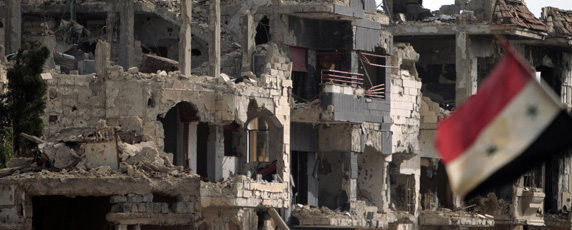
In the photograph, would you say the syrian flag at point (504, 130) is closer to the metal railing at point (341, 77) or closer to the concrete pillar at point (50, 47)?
the concrete pillar at point (50, 47)

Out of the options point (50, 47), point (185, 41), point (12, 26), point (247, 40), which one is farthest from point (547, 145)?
point (12, 26)

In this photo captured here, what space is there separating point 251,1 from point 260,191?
28.4 ft

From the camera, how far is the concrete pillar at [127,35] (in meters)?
44.2

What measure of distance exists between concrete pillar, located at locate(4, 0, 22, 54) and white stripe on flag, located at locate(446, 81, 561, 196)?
30418 millimetres

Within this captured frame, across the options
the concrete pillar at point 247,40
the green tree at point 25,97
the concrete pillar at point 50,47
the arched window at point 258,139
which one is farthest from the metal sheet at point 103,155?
the concrete pillar at point 247,40

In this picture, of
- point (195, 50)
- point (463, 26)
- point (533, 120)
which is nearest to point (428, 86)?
point (463, 26)

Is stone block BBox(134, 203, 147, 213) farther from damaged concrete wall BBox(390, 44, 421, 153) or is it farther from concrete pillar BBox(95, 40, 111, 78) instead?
damaged concrete wall BBox(390, 44, 421, 153)

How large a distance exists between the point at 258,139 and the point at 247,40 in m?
2.74

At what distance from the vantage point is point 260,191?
3694 cm

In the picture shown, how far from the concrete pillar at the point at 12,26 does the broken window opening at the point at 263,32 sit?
21.8 feet

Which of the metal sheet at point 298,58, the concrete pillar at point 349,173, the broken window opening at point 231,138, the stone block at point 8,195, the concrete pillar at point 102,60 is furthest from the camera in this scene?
the concrete pillar at point 349,173

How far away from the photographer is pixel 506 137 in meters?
12.1

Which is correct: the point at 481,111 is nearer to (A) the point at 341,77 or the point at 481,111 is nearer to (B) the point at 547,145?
(B) the point at 547,145

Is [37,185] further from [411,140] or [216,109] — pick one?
[411,140]
